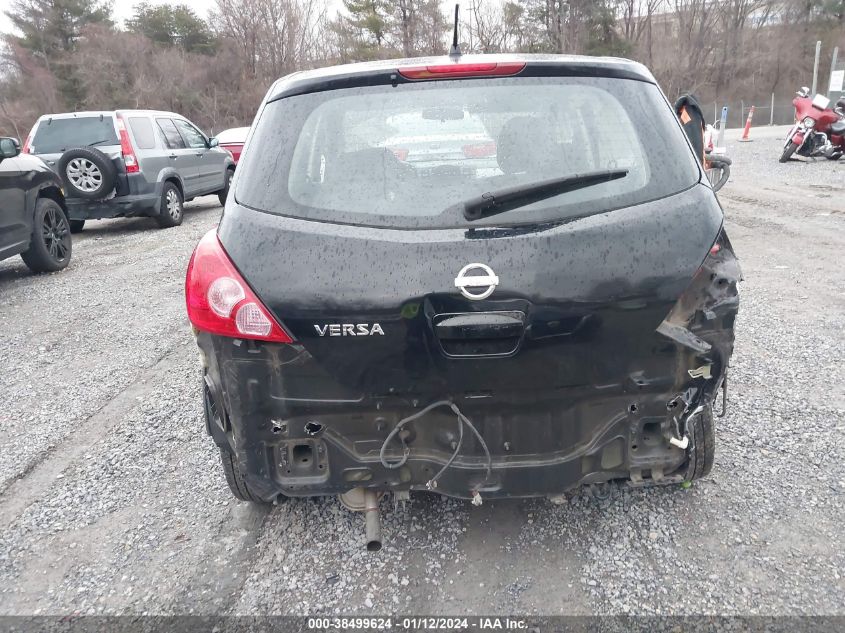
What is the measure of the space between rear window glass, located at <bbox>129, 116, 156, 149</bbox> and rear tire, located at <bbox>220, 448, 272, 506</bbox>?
29.8 ft

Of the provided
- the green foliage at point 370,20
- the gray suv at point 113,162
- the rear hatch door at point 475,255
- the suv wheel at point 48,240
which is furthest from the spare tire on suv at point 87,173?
the green foliage at point 370,20

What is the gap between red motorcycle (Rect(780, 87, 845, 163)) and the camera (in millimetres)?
14438

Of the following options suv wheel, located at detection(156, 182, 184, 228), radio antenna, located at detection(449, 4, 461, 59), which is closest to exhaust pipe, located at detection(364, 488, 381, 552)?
radio antenna, located at detection(449, 4, 461, 59)

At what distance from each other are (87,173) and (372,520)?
916cm

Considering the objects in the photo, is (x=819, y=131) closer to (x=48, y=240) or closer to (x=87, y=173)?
(x=87, y=173)

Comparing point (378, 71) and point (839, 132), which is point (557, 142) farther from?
point (839, 132)

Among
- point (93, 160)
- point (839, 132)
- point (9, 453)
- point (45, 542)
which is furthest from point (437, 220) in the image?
point (839, 132)

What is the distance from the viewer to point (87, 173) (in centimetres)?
962

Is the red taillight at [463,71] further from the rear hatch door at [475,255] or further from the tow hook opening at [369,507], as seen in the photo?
the tow hook opening at [369,507]

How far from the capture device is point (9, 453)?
350 cm

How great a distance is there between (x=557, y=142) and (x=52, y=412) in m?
3.44

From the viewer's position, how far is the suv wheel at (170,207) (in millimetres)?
10586

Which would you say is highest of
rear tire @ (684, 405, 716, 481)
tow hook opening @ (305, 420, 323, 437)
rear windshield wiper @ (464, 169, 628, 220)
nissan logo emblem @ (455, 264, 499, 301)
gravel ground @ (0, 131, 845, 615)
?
rear windshield wiper @ (464, 169, 628, 220)

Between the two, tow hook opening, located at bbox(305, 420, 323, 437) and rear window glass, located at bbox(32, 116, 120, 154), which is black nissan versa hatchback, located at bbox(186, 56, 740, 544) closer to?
tow hook opening, located at bbox(305, 420, 323, 437)
